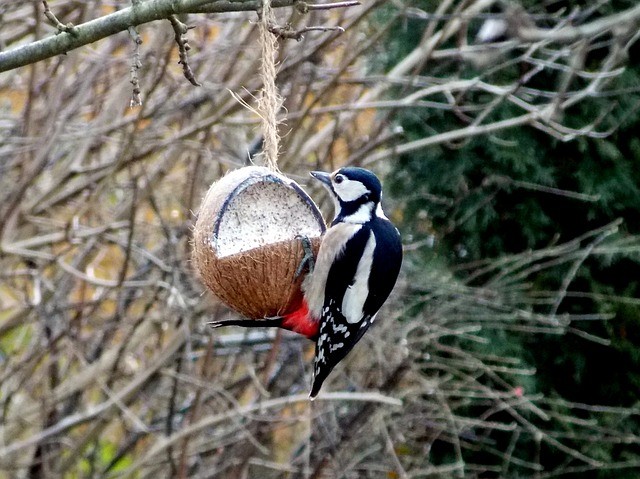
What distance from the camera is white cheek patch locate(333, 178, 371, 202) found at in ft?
9.25

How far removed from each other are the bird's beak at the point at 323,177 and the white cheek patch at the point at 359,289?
0.70 ft

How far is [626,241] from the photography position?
4.95 m

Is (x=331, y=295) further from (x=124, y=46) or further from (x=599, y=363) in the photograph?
(x=124, y=46)

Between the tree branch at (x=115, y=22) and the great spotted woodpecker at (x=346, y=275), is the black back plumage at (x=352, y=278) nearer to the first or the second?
the great spotted woodpecker at (x=346, y=275)

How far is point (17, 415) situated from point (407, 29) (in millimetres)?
3047

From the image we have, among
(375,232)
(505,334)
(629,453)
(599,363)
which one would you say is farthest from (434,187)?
(375,232)

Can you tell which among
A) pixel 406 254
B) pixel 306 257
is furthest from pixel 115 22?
pixel 406 254

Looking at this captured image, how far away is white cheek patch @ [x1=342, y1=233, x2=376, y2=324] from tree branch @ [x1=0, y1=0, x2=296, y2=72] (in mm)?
872

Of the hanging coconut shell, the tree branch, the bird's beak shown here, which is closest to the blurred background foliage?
the bird's beak

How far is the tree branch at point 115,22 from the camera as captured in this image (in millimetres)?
2104

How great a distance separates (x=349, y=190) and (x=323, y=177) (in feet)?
0.29

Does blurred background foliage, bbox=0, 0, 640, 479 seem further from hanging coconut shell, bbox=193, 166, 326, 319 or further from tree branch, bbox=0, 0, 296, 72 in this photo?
tree branch, bbox=0, 0, 296, 72

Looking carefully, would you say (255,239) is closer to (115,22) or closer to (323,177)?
(323,177)

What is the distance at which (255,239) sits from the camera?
106 inches
